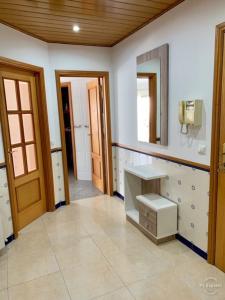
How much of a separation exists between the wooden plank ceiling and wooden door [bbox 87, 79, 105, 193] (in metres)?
1.03

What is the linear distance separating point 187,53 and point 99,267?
2127mm

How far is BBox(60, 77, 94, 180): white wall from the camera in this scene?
181 inches

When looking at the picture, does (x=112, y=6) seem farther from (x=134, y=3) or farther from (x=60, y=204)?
(x=60, y=204)

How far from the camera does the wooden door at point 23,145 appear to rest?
8.64 feet

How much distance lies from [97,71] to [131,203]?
2.00m

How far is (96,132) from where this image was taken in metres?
4.15

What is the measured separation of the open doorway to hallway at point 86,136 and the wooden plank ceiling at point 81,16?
104 centimetres

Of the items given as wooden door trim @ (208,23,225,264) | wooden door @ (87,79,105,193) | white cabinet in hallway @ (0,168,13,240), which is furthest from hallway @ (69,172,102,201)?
wooden door trim @ (208,23,225,264)

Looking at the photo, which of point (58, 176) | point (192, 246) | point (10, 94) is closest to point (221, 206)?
point (192, 246)

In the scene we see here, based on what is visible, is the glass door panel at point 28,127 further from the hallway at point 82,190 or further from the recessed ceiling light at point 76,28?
the hallway at point 82,190

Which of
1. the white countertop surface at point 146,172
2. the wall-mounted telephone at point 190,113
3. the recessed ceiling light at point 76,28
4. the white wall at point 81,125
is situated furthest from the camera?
the white wall at point 81,125

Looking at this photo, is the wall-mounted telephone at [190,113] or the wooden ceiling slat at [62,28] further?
the wooden ceiling slat at [62,28]

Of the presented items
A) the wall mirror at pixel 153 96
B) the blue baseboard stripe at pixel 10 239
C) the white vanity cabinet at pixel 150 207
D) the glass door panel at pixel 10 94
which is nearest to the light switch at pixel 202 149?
the wall mirror at pixel 153 96

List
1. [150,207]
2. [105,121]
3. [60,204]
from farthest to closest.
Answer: [105,121]
[60,204]
[150,207]
